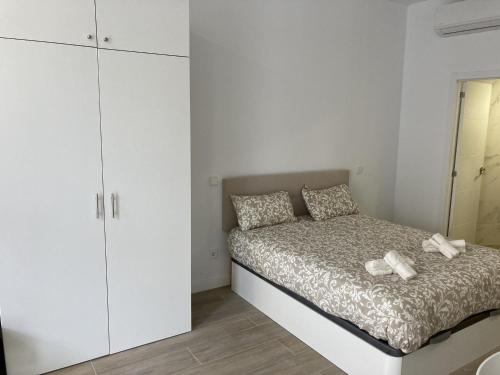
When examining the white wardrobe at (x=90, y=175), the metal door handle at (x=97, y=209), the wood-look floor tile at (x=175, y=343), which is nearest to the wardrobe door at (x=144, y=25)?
the white wardrobe at (x=90, y=175)

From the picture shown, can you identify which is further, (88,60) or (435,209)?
(435,209)

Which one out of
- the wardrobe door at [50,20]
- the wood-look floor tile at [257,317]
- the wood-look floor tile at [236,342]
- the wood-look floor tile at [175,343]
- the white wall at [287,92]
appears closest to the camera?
the wardrobe door at [50,20]

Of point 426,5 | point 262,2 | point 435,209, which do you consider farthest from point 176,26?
point 435,209

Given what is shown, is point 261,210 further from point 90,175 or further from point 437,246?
point 90,175

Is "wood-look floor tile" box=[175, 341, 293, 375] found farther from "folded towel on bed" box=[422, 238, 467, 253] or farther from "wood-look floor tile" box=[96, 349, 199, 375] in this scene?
"folded towel on bed" box=[422, 238, 467, 253]

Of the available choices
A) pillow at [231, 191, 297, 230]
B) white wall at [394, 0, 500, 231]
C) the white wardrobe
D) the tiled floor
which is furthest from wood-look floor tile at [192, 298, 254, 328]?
white wall at [394, 0, 500, 231]

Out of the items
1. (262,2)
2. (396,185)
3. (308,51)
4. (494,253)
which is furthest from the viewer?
(396,185)

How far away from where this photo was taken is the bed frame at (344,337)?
2.31 meters

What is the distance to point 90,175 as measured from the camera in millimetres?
2439

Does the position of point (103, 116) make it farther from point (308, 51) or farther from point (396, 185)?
point (396, 185)

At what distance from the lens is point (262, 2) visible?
359 centimetres

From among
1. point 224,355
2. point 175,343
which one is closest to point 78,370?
point 175,343

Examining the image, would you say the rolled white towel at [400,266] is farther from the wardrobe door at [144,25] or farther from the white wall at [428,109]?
the white wall at [428,109]

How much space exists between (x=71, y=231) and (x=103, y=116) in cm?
72
